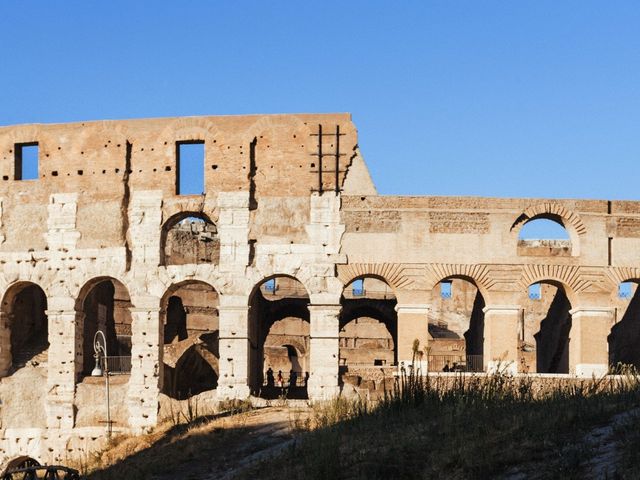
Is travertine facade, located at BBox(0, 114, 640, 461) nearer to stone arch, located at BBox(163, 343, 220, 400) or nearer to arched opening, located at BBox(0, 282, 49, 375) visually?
arched opening, located at BBox(0, 282, 49, 375)

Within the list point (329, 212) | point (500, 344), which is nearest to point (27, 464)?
point (329, 212)

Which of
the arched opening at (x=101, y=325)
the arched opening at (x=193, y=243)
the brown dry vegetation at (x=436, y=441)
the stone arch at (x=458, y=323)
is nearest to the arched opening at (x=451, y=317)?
the stone arch at (x=458, y=323)

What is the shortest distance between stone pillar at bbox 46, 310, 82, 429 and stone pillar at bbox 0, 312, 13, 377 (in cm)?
116

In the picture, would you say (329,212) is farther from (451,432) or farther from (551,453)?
(551,453)

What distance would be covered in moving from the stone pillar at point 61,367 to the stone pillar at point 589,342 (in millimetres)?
11047

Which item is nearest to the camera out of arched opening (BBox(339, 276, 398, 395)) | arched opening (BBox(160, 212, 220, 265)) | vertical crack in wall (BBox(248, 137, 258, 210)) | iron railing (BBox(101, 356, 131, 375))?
vertical crack in wall (BBox(248, 137, 258, 210))

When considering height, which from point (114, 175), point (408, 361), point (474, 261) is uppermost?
point (114, 175)

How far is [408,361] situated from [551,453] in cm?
1462

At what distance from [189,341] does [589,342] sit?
33.0 ft

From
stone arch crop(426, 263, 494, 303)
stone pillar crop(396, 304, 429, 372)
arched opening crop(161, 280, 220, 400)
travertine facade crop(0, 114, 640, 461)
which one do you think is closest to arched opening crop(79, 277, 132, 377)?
travertine facade crop(0, 114, 640, 461)

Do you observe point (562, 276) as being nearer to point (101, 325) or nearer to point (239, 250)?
point (239, 250)

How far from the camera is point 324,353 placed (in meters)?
26.1

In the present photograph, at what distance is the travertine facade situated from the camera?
26359 mm

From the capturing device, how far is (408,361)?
86.5 feet
